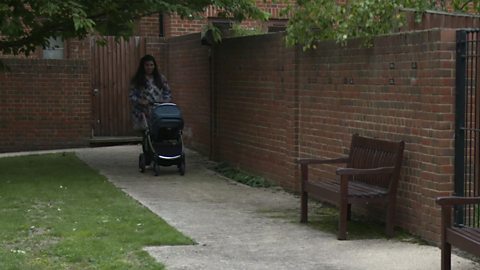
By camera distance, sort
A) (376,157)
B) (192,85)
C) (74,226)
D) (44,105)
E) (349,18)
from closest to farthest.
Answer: (376,157) → (74,226) → (349,18) → (192,85) → (44,105)

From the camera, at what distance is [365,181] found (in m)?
8.44

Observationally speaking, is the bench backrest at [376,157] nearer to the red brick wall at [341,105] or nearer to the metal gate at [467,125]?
the red brick wall at [341,105]

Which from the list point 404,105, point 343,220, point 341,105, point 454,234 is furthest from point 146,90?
point 454,234

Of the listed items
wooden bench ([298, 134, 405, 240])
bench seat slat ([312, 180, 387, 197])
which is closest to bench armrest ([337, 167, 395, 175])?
wooden bench ([298, 134, 405, 240])

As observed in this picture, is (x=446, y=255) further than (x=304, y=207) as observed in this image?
No

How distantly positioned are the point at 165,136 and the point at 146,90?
1.09m

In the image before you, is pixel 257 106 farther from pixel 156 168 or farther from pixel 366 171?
pixel 366 171

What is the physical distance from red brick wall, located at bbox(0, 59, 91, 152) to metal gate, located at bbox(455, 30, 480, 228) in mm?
11495

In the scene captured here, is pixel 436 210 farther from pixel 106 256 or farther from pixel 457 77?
pixel 106 256

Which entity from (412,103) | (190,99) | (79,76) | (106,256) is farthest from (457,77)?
(79,76)

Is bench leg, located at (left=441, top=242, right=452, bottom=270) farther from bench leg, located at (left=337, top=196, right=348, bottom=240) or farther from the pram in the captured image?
the pram

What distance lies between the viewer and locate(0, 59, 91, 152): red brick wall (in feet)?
56.2

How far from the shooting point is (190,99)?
1658cm

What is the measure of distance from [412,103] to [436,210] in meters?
1.11
